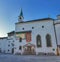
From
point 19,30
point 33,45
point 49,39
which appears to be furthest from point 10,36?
point 49,39

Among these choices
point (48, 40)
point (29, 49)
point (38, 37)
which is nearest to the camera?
point (48, 40)

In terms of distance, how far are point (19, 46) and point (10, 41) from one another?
56.7ft

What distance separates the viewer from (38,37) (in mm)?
31312

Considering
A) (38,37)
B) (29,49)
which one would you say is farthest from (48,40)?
(29,49)

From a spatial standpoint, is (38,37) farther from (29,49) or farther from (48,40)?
(29,49)

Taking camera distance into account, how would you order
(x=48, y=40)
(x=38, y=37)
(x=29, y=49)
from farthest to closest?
(x=29, y=49) → (x=38, y=37) → (x=48, y=40)

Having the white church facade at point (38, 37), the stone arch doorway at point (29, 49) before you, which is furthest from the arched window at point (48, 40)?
the stone arch doorway at point (29, 49)

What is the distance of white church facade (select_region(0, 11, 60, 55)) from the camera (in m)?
29.7

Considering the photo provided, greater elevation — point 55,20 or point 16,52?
point 55,20

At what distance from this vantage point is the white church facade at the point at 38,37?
97.4 ft

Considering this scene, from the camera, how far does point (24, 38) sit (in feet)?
108

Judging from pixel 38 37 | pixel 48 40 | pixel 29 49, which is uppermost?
pixel 38 37

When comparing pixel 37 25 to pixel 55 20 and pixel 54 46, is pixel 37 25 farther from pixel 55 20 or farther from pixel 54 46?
pixel 54 46

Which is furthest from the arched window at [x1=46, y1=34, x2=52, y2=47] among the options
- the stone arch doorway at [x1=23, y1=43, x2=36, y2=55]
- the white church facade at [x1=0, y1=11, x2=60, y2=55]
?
the stone arch doorway at [x1=23, y1=43, x2=36, y2=55]
